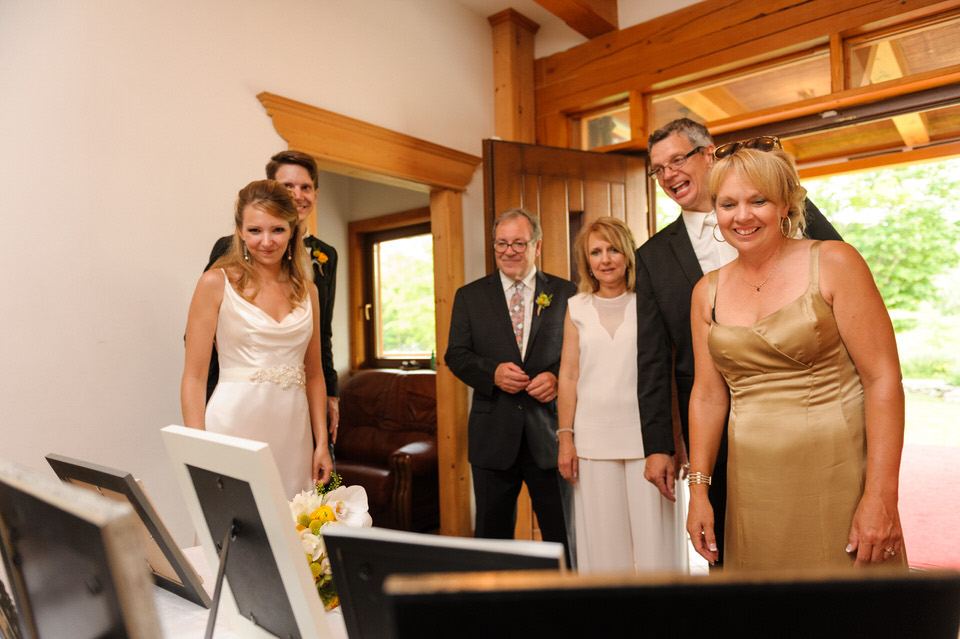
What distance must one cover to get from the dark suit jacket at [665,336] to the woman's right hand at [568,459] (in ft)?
1.37

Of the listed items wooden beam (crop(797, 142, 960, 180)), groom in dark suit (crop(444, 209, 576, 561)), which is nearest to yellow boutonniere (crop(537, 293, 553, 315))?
groom in dark suit (crop(444, 209, 576, 561))

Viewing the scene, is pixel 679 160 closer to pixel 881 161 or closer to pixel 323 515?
pixel 323 515

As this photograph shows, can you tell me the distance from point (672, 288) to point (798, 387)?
0.62 metres

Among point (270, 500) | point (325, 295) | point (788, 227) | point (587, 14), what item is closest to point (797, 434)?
point (788, 227)

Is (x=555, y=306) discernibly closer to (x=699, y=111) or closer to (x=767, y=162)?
(x=767, y=162)

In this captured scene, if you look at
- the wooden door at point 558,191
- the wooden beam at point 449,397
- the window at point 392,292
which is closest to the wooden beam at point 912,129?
the wooden door at point 558,191

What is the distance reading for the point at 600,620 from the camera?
1.42 ft

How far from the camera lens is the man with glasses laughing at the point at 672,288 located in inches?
81.2

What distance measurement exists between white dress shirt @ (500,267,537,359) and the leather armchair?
1.45 meters

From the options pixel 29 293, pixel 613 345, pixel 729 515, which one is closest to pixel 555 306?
pixel 613 345

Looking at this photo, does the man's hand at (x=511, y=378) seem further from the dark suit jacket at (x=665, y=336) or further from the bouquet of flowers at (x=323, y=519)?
the bouquet of flowers at (x=323, y=519)

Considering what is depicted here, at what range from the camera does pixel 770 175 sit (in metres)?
1.54

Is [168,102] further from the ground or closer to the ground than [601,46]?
closer to the ground

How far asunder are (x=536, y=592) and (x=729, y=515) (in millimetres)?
1418
